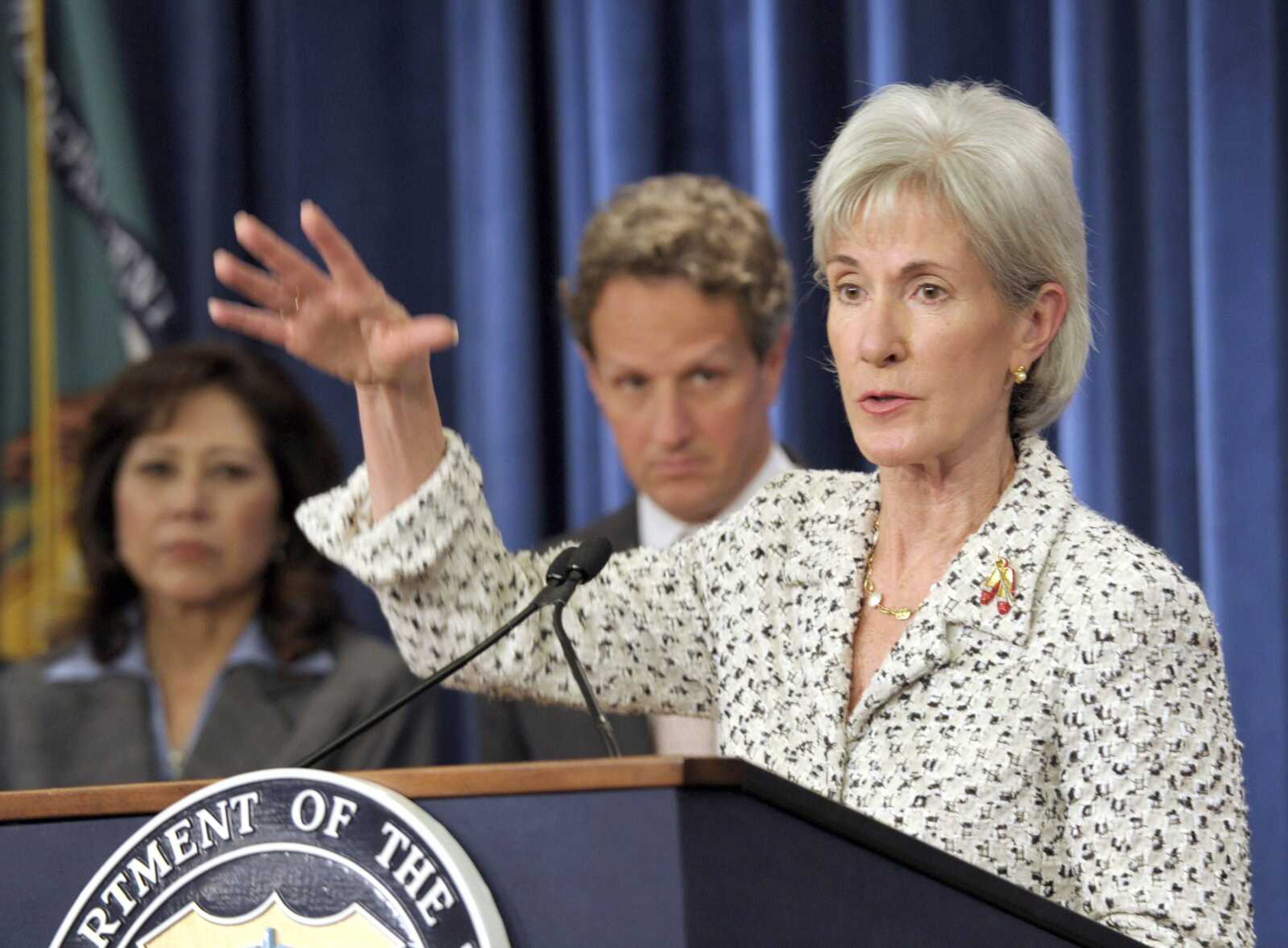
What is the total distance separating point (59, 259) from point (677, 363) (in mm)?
Result: 1726

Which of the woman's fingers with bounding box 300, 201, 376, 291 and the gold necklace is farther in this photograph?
the gold necklace

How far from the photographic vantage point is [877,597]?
65.9 inches

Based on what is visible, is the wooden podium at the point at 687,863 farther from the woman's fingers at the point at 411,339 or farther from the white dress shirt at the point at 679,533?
the white dress shirt at the point at 679,533

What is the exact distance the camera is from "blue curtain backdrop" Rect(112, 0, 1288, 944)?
8.82ft

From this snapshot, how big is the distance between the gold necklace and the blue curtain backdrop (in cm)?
62

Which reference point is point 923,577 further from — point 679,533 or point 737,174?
point 737,174

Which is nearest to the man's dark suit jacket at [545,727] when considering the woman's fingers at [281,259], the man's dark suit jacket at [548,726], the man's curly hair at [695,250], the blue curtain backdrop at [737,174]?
the man's dark suit jacket at [548,726]

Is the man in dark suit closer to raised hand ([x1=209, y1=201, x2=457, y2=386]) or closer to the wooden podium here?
raised hand ([x1=209, y1=201, x2=457, y2=386])

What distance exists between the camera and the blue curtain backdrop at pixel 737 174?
269 cm

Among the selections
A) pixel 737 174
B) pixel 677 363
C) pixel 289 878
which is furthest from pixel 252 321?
pixel 737 174

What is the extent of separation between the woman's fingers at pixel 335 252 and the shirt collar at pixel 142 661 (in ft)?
5.45

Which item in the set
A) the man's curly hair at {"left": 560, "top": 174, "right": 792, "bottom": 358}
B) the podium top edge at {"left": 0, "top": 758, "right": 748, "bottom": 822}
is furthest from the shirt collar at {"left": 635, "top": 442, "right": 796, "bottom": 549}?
the podium top edge at {"left": 0, "top": 758, "right": 748, "bottom": 822}

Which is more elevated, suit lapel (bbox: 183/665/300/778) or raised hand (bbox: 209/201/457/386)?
raised hand (bbox: 209/201/457/386)

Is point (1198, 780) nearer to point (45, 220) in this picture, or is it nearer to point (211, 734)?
point (211, 734)
